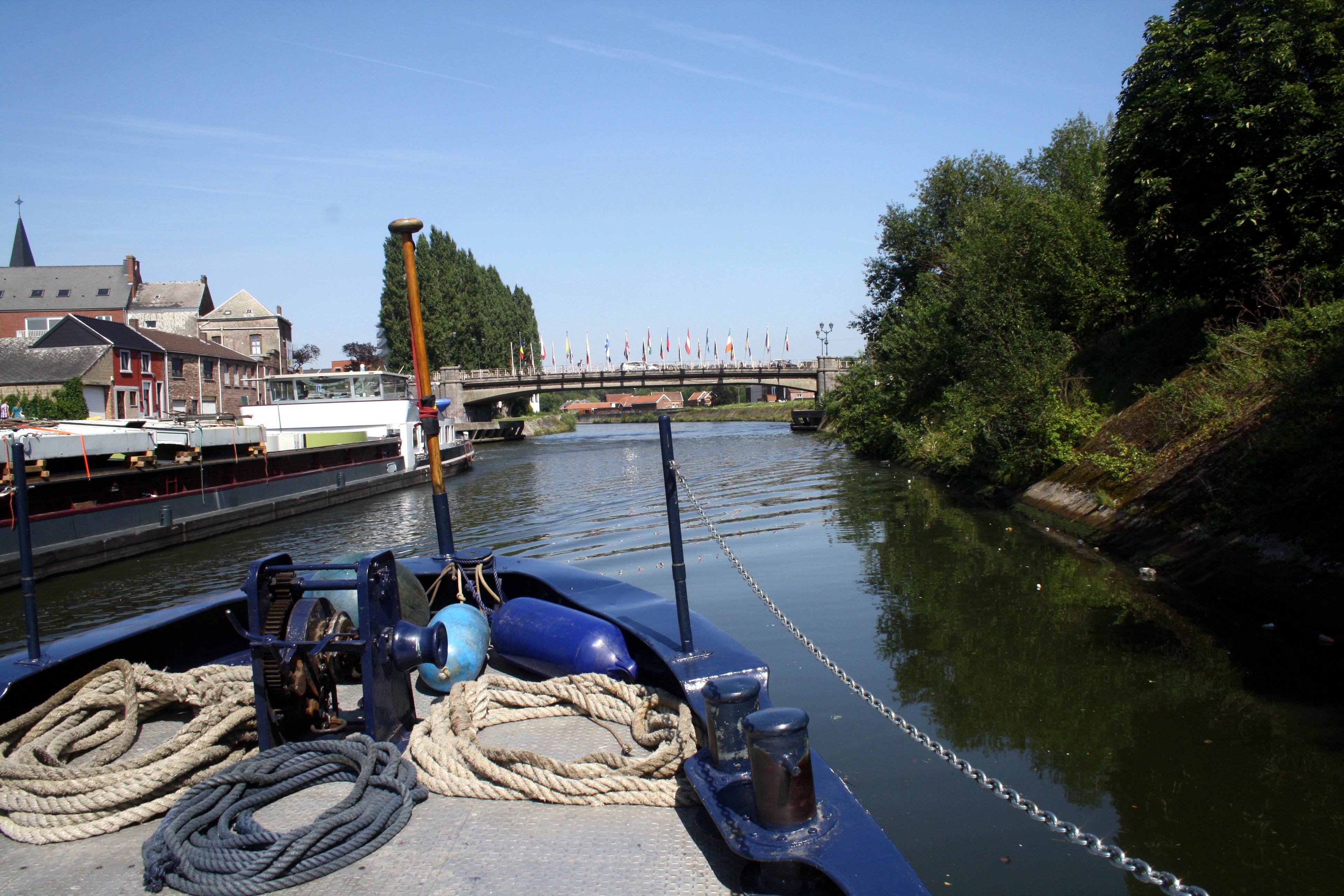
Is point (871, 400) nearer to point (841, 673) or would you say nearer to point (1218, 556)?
point (1218, 556)

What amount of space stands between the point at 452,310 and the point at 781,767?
224 ft

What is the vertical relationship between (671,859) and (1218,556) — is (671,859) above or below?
above

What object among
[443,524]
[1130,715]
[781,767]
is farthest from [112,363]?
[781,767]

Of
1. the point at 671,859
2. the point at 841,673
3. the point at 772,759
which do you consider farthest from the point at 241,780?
the point at 841,673

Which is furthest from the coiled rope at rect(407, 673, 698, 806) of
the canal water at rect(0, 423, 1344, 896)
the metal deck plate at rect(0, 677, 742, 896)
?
the canal water at rect(0, 423, 1344, 896)

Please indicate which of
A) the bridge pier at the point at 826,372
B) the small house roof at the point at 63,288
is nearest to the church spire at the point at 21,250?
the small house roof at the point at 63,288

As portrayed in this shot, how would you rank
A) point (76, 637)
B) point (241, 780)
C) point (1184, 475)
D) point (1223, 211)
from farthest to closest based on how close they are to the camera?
point (1223, 211) → point (1184, 475) → point (76, 637) → point (241, 780)

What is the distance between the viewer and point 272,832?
297 centimetres

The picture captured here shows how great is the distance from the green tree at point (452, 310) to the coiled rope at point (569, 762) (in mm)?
55825

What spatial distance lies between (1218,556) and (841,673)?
277 inches

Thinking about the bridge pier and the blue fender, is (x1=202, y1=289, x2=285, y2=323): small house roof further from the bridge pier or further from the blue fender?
the blue fender

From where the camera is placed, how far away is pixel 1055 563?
1116cm

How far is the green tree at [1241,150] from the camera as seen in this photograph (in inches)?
506

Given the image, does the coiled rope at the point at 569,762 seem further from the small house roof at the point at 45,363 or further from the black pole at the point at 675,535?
the small house roof at the point at 45,363
